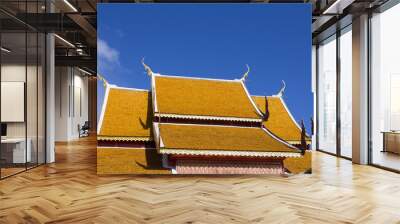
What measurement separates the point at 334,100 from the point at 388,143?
2.51 m

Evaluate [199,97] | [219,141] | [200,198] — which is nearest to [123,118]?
[199,97]

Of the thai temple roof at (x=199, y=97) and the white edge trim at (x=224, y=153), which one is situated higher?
the thai temple roof at (x=199, y=97)

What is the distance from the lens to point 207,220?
12.4 ft

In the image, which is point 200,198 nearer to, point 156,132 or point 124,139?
point 156,132

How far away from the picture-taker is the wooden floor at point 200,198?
389 centimetres

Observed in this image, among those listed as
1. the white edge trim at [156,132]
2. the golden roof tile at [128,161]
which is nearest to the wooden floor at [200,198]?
the golden roof tile at [128,161]

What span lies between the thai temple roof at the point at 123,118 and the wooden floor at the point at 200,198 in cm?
72

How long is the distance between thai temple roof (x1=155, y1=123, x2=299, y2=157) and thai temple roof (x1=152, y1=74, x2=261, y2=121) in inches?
8.6

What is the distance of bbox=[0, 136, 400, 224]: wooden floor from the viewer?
389cm

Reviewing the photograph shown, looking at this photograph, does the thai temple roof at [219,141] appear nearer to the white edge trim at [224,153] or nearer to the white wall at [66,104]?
the white edge trim at [224,153]

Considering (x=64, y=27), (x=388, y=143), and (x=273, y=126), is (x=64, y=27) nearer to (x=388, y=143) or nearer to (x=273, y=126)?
(x=273, y=126)

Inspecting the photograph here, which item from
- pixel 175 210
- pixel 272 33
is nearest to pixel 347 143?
pixel 272 33

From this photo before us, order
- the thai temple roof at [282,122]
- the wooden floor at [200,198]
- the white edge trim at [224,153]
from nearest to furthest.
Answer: the wooden floor at [200,198], the white edge trim at [224,153], the thai temple roof at [282,122]

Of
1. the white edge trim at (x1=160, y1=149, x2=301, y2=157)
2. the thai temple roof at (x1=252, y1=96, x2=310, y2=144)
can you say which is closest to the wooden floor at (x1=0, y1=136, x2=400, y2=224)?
the white edge trim at (x1=160, y1=149, x2=301, y2=157)
